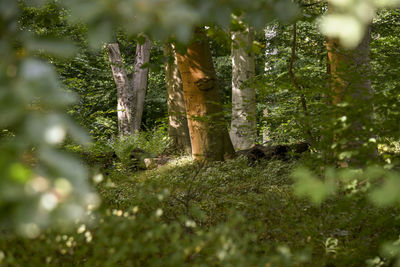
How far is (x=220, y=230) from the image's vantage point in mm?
2012

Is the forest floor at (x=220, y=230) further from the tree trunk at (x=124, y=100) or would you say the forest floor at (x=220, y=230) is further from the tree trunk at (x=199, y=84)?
the tree trunk at (x=124, y=100)

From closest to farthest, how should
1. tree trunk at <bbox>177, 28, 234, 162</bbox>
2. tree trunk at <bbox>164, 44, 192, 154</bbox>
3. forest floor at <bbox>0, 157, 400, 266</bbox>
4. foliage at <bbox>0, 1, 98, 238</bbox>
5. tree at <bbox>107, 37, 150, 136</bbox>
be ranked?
foliage at <bbox>0, 1, 98, 238</bbox> → forest floor at <bbox>0, 157, 400, 266</bbox> → tree trunk at <bbox>177, 28, 234, 162</bbox> → tree trunk at <bbox>164, 44, 192, 154</bbox> → tree at <bbox>107, 37, 150, 136</bbox>

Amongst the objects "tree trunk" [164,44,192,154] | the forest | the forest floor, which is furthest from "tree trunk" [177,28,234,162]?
"tree trunk" [164,44,192,154]

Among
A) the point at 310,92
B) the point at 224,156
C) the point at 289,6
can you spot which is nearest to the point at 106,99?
the point at 224,156

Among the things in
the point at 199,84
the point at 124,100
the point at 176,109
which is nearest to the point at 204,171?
the point at 199,84

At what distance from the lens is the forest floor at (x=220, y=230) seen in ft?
6.60

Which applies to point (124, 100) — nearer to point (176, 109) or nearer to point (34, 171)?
point (176, 109)

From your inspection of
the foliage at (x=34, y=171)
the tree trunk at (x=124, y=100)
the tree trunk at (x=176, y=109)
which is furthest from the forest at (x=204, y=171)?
the tree trunk at (x=124, y=100)

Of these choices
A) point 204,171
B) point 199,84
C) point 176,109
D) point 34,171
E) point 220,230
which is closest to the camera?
→ point 34,171

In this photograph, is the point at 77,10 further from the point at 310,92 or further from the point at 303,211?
the point at 303,211

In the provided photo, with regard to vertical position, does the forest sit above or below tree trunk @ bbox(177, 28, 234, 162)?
below

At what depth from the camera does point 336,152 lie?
2.63 metres

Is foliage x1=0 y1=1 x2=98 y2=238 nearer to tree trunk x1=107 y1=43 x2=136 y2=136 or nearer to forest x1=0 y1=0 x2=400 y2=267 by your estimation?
forest x1=0 y1=0 x2=400 y2=267

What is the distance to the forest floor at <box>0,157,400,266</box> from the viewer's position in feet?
6.60
